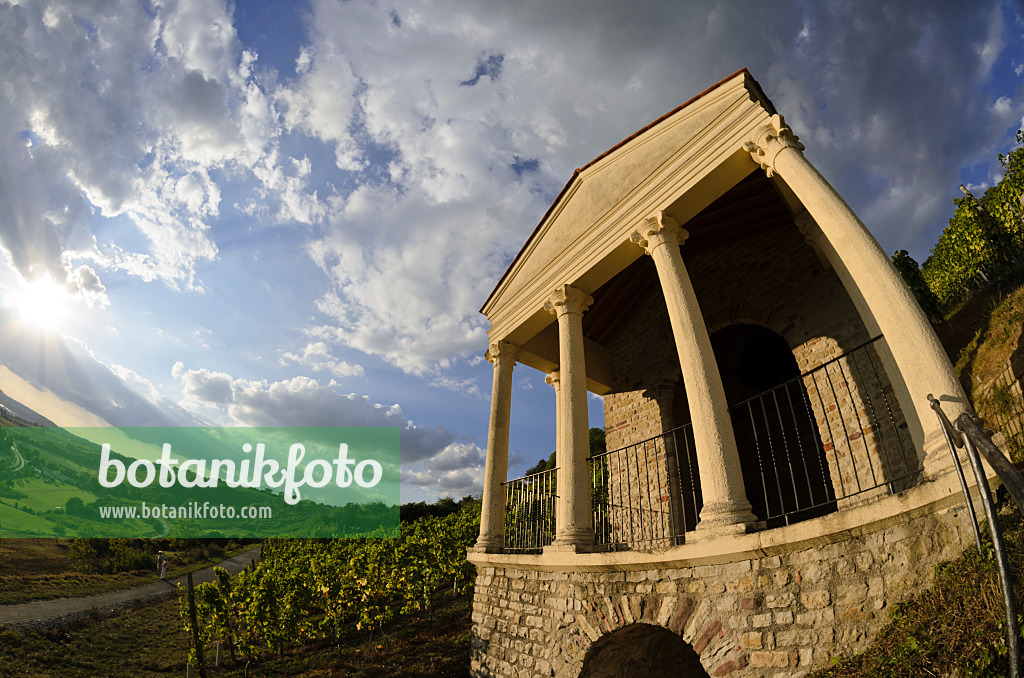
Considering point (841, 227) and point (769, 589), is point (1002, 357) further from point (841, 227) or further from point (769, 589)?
point (769, 589)

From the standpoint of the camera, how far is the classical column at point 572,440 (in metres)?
5.84

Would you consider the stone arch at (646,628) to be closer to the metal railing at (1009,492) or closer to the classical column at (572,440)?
the classical column at (572,440)

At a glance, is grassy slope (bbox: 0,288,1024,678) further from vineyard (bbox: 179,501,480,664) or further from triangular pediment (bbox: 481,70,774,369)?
triangular pediment (bbox: 481,70,774,369)

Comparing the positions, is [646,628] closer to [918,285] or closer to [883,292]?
[883,292]

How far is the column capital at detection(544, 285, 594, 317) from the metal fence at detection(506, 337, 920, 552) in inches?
94.6

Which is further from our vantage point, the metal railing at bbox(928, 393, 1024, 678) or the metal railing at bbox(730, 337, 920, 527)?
the metal railing at bbox(730, 337, 920, 527)

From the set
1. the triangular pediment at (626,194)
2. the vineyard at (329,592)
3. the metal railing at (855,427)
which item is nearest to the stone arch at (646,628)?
the metal railing at (855,427)

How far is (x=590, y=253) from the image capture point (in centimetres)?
723

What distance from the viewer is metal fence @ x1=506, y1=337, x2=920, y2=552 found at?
18.8ft

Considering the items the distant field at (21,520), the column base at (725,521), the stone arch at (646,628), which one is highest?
the column base at (725,521)

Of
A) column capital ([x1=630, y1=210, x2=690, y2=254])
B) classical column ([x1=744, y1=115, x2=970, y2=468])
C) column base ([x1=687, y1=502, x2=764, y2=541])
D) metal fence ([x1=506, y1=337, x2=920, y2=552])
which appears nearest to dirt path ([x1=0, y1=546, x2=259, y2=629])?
metal fence ([x1=506, y1=337, x2=920, y2=552])

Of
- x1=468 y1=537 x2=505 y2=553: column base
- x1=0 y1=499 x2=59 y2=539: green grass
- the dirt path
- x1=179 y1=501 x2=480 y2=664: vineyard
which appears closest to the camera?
x1=468 y1=537 x2=505 y2=553: column base

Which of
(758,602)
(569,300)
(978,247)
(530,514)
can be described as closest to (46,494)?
(530,514)

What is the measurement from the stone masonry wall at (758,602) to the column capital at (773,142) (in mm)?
3841
